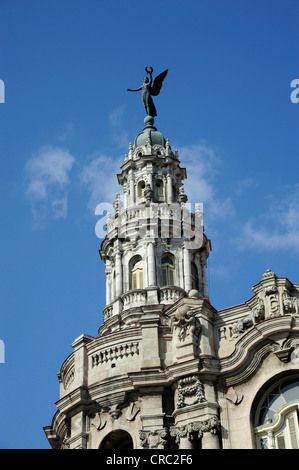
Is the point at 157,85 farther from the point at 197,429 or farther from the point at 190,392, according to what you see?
the point at 197,429

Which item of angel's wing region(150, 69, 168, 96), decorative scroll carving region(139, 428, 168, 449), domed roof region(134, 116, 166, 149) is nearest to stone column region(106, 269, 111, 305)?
domed roof region(134, 116, 166, 149)

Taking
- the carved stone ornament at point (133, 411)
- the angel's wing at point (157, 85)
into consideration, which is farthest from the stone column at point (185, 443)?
the angel's wing at point (157, 85)

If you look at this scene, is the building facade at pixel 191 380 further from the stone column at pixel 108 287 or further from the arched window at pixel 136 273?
the stone column at pixel 108 287

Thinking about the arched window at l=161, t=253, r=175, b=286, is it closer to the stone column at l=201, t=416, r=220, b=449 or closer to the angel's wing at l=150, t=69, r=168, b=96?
the angel's wing at l=150, t=69, r=168, b=96

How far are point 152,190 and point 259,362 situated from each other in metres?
17.9

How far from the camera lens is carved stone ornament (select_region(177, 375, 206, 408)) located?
32.1 meters

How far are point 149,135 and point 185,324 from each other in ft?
67.9

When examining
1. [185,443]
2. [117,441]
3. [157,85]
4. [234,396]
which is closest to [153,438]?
[185,443]

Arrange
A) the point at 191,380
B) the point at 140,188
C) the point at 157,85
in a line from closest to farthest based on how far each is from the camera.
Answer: the point at 191,380 → the point at 140,188 → the point at 157,85

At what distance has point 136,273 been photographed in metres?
46.3

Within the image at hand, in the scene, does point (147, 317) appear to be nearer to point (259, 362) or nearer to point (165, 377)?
point (165, 377)

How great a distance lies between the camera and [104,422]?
33.8m

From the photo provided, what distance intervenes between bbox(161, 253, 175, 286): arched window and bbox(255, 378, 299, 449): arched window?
14.3m
